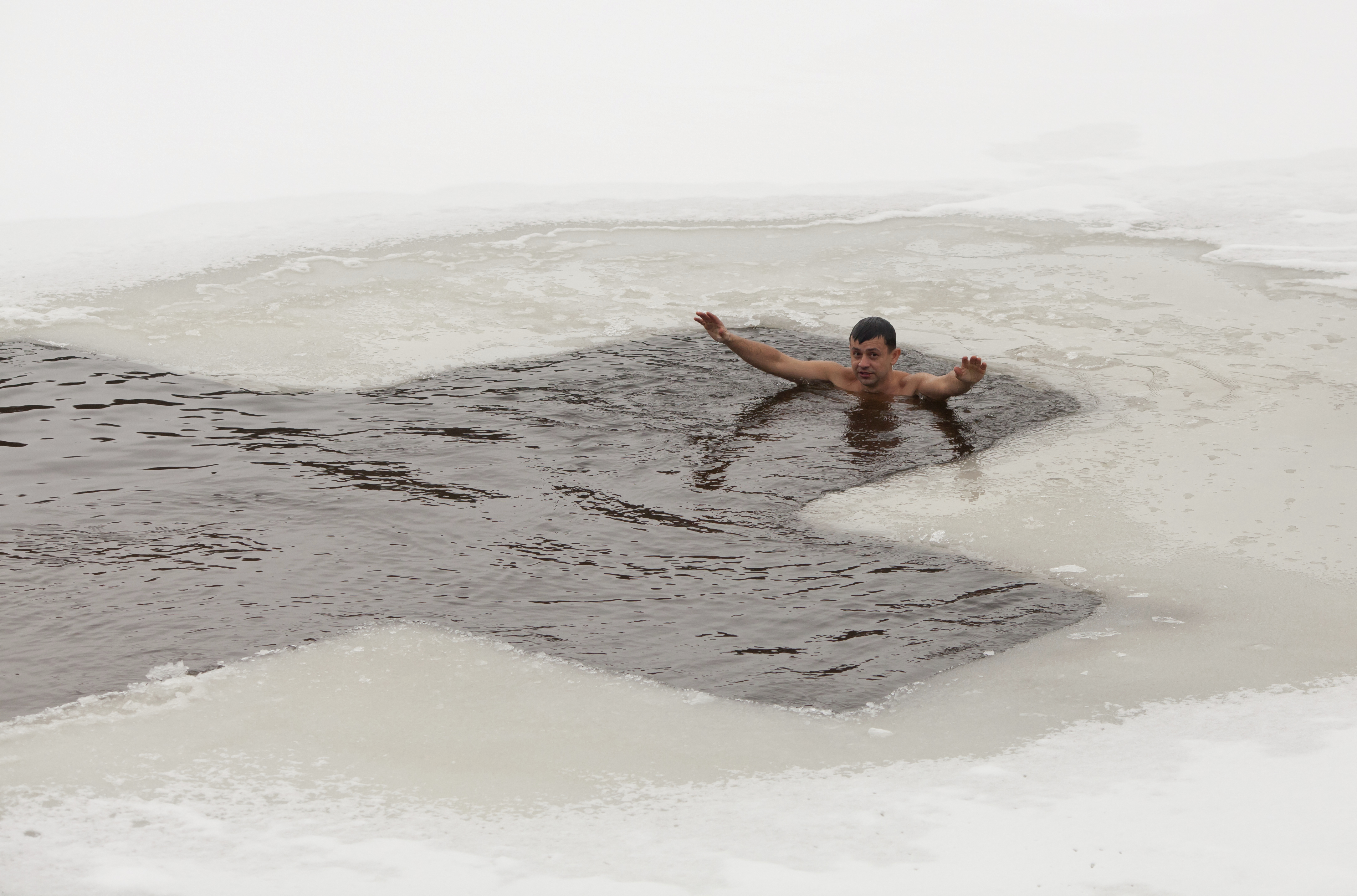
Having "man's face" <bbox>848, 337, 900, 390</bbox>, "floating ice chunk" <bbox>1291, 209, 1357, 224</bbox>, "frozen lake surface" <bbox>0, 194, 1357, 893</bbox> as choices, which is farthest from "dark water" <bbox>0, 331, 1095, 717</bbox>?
"floating ice chunk" <bbox>1291, 209, 1357, 224</bbox>

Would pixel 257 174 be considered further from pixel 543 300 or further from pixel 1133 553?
pixel 1133 553

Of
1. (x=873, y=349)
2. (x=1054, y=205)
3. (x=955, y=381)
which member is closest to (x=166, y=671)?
(x=873, y=349)

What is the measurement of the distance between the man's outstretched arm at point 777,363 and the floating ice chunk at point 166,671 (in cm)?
359

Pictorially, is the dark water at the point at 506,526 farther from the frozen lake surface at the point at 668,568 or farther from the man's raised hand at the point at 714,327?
the man's raised hand at the point at 714,327

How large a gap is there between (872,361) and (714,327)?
2.87 ft

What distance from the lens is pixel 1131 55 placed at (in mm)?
16109

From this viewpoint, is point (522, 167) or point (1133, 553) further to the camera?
point (522, 167)

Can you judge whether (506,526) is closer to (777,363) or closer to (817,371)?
(777,363)

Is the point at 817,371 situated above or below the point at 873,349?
below

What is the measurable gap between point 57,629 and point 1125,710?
11.8 ft

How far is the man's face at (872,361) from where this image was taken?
6855 mm

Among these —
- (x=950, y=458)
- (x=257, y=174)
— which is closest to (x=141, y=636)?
(x=950, y=458)

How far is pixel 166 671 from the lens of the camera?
4.20m

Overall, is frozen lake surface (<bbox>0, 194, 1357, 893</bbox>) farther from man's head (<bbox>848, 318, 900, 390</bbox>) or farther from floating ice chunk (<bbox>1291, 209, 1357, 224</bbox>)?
floating ice chunk (<bbox>1291, 209, 1357, 224</bbox>)
